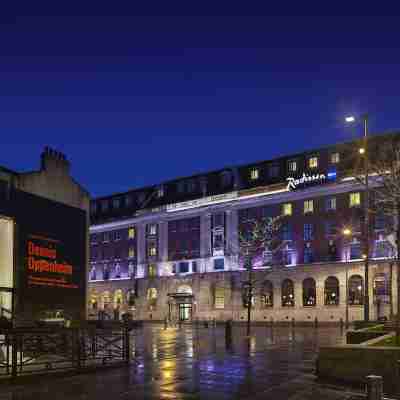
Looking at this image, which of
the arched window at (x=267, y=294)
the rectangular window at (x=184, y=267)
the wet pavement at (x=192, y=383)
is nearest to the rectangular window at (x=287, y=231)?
the arched window at (x=267, y=294)

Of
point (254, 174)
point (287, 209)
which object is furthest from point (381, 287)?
point (254, 174)

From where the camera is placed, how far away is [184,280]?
304 feet

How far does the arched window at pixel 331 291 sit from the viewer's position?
7575cm

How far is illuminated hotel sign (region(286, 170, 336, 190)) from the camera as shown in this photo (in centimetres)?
7750

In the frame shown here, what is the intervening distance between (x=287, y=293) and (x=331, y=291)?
7.16 m

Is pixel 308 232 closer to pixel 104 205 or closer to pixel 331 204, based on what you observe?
pixel 331 204

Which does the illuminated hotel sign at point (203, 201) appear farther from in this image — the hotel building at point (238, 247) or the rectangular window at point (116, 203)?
the rectangular window at point (116, 203)

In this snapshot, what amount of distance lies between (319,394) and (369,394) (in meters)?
6.92

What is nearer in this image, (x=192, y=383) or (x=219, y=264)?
(x=192, y=383)

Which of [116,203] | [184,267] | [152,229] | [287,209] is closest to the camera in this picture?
[287,209]

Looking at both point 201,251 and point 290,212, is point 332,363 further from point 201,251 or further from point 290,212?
point 201,251

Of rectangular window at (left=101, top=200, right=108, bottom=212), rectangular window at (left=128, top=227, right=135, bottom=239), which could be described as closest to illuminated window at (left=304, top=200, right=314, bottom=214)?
rectangular window at (left=128, top=227, right=135, bottom=239)

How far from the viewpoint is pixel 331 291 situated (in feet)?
250

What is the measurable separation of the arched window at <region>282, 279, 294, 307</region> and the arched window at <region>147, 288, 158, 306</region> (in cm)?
2509
